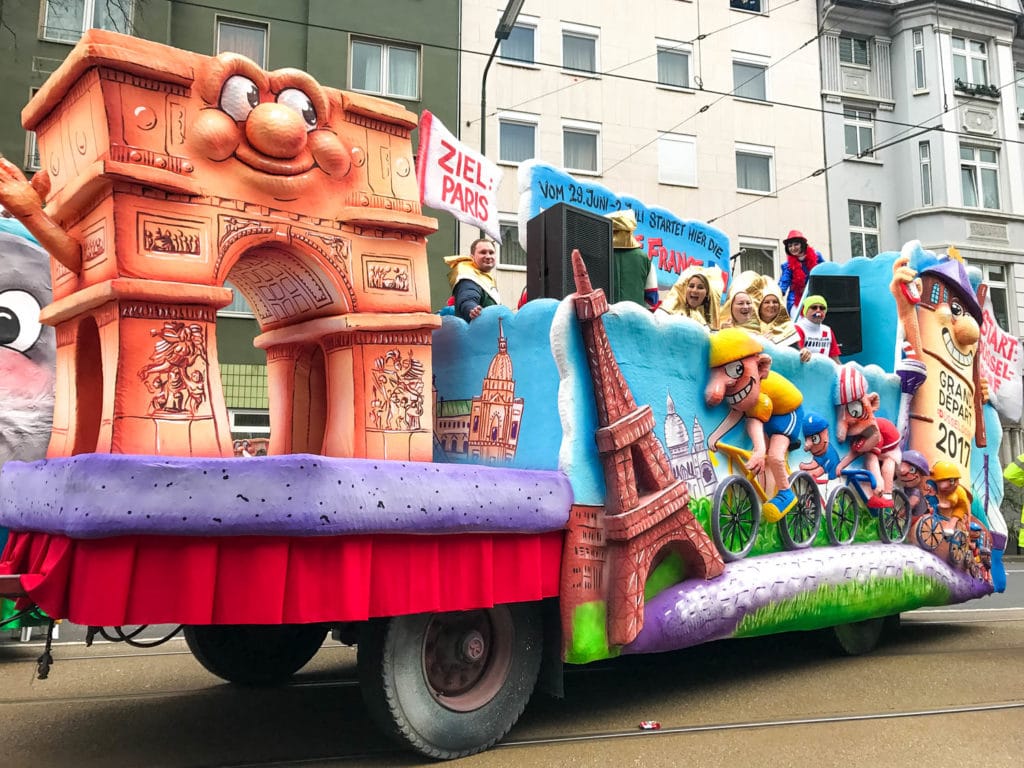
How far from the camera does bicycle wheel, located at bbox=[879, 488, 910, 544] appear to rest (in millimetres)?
7672

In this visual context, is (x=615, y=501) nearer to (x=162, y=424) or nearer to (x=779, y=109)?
(x=162, y=424)

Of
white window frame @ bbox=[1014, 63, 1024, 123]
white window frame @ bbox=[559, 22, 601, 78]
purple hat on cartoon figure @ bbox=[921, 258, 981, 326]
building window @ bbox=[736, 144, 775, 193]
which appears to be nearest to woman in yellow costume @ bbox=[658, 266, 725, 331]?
purple hat on cartoon figure @ bbox=[921, 258, 981, 326]

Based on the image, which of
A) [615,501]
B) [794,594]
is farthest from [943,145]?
[615,501]

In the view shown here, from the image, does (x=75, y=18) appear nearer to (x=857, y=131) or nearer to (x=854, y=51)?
(x=857, y=131)

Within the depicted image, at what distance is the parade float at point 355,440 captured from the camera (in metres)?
4.01

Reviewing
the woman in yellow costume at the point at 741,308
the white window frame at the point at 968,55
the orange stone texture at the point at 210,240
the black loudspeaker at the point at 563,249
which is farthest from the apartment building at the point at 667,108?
the orange stone texture at the point at 210,240

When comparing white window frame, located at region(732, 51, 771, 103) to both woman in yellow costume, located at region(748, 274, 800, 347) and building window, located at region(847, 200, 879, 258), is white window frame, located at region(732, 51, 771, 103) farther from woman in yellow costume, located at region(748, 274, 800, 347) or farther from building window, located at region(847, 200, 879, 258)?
woman in yellow costume, located at region(748, 274, 800, 347)

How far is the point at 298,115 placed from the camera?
496 centimetres

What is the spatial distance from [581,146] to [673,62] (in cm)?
318

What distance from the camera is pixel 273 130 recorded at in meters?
4.81

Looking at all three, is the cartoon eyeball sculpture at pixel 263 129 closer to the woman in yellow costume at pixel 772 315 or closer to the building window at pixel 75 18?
the woman in yellow costume at pixel 772 315

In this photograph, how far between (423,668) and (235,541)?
3.85 feet

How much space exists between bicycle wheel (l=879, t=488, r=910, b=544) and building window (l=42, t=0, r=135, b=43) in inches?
559

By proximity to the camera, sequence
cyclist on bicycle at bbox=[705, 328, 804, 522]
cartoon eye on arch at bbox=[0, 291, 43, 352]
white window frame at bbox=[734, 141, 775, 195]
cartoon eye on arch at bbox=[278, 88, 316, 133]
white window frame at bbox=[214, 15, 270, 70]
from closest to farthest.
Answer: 1. cartoon eye on arch at bbox=[278, 88, 316, 133]
2. cyclist on bicycle at bbox=[705, 328, 804, 522]
3. cartoon eye on arch at bbox=[0, 291, 43, 352]
4. white window frame at bbox=[214, 15, 270, 70]
5. white window frame at bbox=[734, 141, 775, 195]
